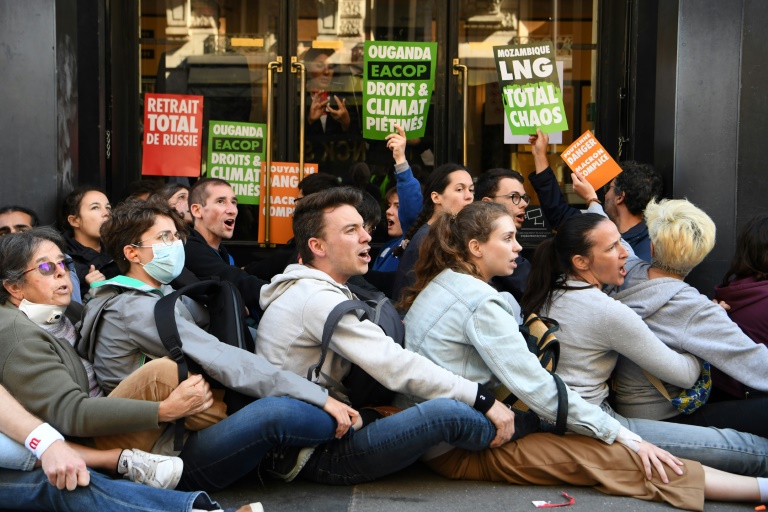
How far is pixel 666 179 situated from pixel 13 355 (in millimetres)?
4609

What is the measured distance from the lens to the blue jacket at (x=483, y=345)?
4.77 metres

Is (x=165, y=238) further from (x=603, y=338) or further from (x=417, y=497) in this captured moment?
(x=603, y=338)

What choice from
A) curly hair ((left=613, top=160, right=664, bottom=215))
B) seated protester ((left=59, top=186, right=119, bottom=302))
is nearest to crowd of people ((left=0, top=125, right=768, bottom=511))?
curly hair ((left=613, top=160, right=664, bottom=215))

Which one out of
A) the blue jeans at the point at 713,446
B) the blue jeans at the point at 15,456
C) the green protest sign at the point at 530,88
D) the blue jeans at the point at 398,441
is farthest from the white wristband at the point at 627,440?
the green protest sign at the point at 530,88

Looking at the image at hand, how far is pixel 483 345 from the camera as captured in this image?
4.79m

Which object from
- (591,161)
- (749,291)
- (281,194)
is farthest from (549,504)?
(281,194)

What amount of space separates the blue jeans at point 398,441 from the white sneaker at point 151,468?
2.42ft

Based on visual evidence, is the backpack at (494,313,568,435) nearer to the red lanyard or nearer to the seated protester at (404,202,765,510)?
the seated protester at (404,202,765,510)

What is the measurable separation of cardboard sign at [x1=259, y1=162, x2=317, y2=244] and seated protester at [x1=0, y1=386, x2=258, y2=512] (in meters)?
3.93

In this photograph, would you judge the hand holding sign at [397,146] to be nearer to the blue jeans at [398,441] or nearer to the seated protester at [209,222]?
the seated protester at [209,222]

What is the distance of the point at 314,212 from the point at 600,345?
1.56 meters

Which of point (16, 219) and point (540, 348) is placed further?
point (16, 219)

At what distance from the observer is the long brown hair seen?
5.12 m

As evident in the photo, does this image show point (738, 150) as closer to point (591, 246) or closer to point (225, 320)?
point (591, 246)
